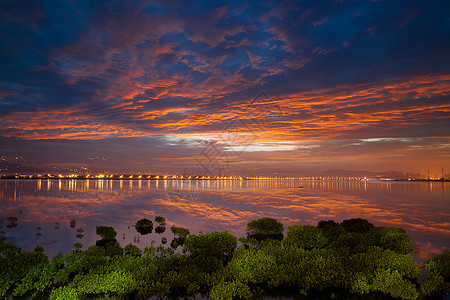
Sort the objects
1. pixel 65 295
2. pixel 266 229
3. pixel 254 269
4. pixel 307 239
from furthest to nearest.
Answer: pixel 266 229, pixel 307 239, pixel 254 269, pixel 65 295

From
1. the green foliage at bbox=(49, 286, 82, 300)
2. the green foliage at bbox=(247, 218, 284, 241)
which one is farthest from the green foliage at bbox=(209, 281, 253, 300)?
the green foliage at bbox=(247, 218, 284, 241)

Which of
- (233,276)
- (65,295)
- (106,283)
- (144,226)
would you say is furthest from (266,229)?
(65,295)

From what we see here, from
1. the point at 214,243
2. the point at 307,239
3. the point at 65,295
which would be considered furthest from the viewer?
the point at 307,239

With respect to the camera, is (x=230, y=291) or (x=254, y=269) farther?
(x=254, y=269)

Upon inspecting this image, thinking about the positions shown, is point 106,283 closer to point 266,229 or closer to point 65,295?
point 65,295

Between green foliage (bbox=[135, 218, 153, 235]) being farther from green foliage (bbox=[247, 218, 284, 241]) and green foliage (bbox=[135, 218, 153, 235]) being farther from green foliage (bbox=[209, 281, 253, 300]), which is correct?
green foliage (bbox=[209, 281, 253, 300])

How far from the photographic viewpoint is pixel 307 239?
992 inches

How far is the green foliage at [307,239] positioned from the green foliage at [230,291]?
10373 millimetres

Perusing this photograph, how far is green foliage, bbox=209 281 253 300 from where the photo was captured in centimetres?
1483

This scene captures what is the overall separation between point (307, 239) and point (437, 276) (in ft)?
33.6

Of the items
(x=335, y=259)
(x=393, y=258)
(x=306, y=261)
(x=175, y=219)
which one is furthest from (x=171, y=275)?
(x=175, y=219)

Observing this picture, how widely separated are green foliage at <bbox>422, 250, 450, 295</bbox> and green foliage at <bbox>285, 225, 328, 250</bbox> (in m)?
8.48

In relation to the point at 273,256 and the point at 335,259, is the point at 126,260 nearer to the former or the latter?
the point at 273,256

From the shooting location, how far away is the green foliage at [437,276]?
54.1 ft
